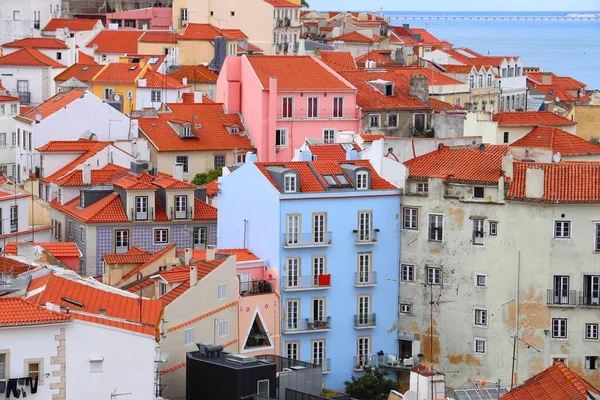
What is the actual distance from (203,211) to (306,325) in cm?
729

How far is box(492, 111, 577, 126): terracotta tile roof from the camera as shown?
228 feet

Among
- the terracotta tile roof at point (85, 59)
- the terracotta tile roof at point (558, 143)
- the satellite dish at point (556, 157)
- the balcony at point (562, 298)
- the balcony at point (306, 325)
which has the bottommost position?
the balcony at point (306, 325)

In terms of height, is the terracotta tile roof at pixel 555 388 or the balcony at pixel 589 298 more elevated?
the balcony at pixel 589 298

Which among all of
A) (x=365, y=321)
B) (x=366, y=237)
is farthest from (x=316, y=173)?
(x=365, y=321)

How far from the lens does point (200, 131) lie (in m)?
67.5

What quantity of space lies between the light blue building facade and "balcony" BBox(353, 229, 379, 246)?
3cm

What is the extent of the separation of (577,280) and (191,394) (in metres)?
12.2

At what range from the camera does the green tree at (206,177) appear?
213 feet

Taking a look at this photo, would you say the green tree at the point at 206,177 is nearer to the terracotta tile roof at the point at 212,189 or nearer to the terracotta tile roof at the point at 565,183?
the terracotta tile roof at the point at 212,189

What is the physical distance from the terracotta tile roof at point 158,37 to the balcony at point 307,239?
47933mm

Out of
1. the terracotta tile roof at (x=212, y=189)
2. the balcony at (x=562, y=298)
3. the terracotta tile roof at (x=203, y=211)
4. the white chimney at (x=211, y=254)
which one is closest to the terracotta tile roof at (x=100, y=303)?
the white chimney at (x=211, y=254)

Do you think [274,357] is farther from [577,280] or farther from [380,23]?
[380,23]

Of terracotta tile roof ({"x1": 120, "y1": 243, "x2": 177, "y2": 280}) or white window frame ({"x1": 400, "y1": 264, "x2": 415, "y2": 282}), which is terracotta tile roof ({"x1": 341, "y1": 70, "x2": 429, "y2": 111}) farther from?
terracotta tile roof ({"x1": 120, "y1": 243, "x2": 177, "y2": 280})

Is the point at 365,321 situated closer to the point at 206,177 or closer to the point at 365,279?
the point at 365,279
